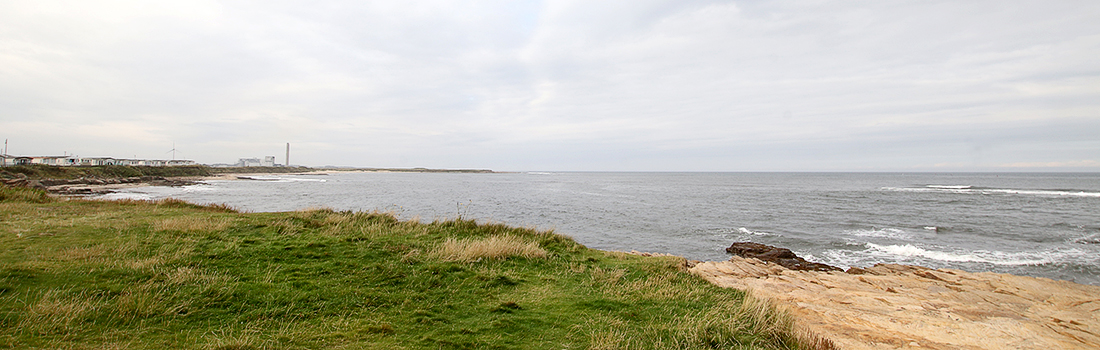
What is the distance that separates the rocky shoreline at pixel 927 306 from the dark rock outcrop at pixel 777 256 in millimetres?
1632

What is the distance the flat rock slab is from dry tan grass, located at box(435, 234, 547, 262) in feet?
14.3

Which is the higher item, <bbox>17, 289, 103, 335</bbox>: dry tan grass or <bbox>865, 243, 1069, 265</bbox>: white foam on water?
<bbox>17, 289, 103, 335</bbox>: dry tan grass

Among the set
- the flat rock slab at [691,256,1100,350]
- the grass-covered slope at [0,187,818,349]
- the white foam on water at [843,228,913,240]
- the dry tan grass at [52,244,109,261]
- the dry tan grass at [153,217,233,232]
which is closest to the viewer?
the grass-covered slope at [0,187,818,349]

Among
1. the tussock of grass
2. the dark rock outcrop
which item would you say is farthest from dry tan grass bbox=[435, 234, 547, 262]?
the tussock of grass

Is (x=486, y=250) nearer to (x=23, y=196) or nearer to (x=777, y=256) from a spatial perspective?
(x=777, y=256)

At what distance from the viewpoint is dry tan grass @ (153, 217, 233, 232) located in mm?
10809

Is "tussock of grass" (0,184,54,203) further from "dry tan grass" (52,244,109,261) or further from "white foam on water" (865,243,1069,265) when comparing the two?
"white foam on water" (865,243,1069,265)

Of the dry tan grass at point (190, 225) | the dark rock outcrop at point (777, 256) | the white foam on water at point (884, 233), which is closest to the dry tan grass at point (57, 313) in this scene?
the dry tan grass at point (190, 225)

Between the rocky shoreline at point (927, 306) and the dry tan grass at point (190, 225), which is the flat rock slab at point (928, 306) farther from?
the dry tan grass at point (190, 225)

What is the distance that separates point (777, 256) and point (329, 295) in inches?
719

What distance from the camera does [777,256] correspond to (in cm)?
1927

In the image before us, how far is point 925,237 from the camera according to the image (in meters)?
26.2

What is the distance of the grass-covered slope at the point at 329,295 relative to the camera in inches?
213

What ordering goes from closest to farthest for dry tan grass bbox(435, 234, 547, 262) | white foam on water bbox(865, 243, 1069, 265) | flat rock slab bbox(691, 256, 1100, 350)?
flat rock slab bbox(691, 256, 1100, 350), dry tan grass bbox(435, 234, 547, 262), white foam on water bbox(865, 243, 1069, 265)
